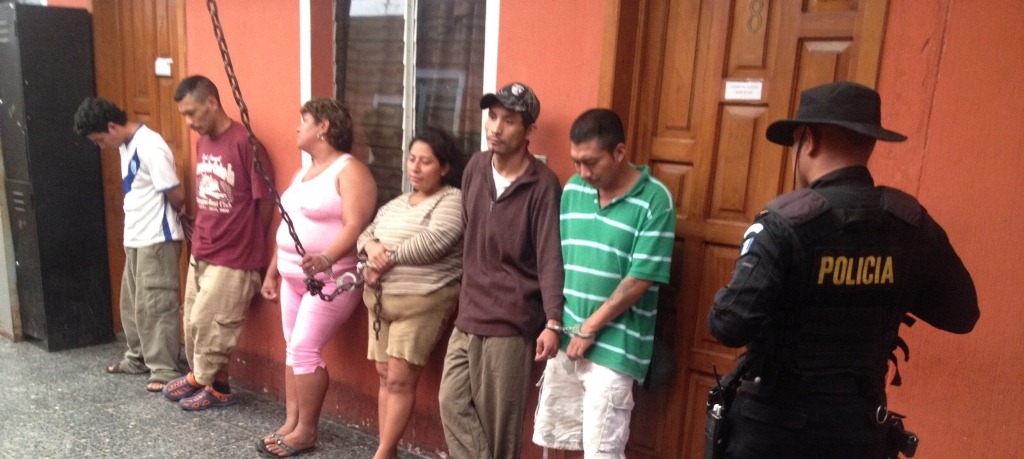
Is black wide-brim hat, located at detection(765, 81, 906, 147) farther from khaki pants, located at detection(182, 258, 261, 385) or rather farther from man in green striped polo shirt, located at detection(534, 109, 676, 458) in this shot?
khaki pants, located at detection(182, 258, 261, 385)

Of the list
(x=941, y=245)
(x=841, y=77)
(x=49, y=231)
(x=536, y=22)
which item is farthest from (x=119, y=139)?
A: (x=941, y=245)

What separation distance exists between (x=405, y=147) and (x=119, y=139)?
1921 millimetres

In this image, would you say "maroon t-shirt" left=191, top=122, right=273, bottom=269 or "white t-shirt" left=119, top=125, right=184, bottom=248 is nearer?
"maroon t-shirt" left=191, top=122, right=273, bottom=269

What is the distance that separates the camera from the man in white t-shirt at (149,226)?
433cm

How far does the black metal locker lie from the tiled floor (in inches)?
18.5

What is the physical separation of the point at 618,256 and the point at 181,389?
120 inches

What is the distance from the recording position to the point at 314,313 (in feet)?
11.7

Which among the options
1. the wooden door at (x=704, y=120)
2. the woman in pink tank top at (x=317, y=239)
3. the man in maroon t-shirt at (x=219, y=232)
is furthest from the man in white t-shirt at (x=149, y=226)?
the wooden door at (x=704, y=120)

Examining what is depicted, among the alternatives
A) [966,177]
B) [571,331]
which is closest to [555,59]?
[571,331]

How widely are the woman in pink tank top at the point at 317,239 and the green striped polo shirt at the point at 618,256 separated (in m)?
1.20

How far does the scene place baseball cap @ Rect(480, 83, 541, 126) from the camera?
9.36 feet

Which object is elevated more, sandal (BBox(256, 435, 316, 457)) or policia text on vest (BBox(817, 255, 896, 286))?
policia text on vest (BBox(817, 255, 896, 286))

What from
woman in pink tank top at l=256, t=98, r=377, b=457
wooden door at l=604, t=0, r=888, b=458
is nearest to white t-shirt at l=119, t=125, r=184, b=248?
woman in pink tank top at l=256, t=98, r=377, b=457

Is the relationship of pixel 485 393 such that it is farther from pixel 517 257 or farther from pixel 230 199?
pixel 230 199
